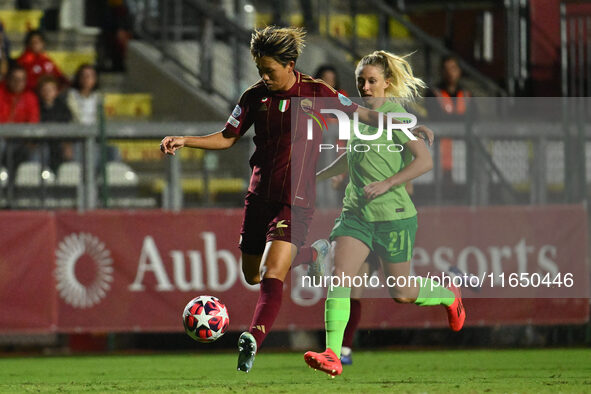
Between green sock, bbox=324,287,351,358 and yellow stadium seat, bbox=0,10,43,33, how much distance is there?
1053 centimetres

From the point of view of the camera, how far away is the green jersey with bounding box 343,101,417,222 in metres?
8.13

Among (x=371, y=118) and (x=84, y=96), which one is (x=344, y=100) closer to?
(x=371, y=118)

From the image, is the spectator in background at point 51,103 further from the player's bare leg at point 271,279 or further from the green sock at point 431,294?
the player's bare leg at point 271,279

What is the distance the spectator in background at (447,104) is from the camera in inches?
502

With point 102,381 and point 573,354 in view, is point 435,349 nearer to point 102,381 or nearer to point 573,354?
point 573,354

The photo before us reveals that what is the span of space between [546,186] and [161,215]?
4.15m

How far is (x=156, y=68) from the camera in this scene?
1580 centimetres

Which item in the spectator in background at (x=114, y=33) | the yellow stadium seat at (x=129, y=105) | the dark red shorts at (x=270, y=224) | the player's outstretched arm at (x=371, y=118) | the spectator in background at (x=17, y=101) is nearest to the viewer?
the dark red shorts at (x=270, y=224)

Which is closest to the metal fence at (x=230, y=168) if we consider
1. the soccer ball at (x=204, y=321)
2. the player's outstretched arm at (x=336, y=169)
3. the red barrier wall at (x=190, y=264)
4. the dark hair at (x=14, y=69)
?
the red barrier wall at (x=190, y=264)

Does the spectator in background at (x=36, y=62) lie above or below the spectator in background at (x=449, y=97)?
above

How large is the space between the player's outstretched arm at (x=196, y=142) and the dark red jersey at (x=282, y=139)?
9cm

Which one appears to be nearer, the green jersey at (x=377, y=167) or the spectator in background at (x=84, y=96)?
the green jersey at (x=377, y=167)

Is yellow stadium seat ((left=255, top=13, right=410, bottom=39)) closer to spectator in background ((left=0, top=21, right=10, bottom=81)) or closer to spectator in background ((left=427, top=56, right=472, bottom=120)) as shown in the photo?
spectator in background ((left=427, top=56, right=472, bottom=120))

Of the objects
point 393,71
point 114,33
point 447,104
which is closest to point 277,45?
point 393,71
